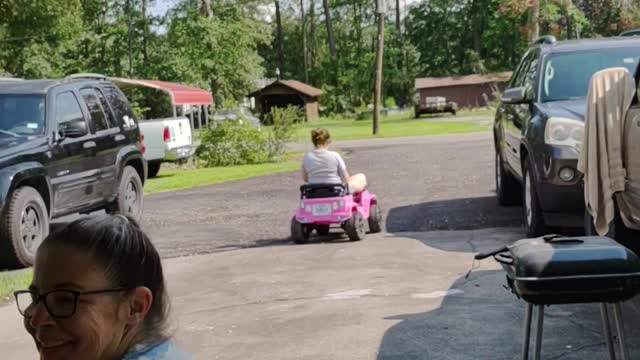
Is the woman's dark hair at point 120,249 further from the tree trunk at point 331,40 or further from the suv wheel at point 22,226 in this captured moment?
the tree trunk at point 331,40

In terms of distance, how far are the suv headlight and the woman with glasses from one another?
21.8ft

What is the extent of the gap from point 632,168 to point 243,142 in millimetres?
21092

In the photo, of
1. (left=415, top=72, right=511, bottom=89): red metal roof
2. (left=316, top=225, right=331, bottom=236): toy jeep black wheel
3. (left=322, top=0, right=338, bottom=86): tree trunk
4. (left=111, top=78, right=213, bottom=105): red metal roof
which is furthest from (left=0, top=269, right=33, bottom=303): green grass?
(left=322, top=0, right=338, bottom=86): tree trunk

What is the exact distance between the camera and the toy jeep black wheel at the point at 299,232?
35.0ft

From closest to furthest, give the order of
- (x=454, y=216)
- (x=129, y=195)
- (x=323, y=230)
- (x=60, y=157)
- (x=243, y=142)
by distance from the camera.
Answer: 1. (x=60, y=157)
2. (x=323, y=230)
3. (x=454, y=216)
4. (x=129, y=195)
5. (x=243, y=142)

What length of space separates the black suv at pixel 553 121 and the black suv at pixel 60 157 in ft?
15.3

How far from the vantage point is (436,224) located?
37.3 feet

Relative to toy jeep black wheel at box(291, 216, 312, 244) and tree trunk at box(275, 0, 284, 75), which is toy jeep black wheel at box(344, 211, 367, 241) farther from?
tree trunk at box(275, 0, 284, 75)

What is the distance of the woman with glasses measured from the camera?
80.4 inches

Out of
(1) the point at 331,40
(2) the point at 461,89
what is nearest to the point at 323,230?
(2) the point at 461,89

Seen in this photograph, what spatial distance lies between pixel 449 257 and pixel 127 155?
541 cm

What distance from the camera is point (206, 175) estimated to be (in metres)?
22.4

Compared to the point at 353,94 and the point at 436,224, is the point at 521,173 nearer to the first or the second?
the point at 436,224

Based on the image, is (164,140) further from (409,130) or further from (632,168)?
(409,130)
